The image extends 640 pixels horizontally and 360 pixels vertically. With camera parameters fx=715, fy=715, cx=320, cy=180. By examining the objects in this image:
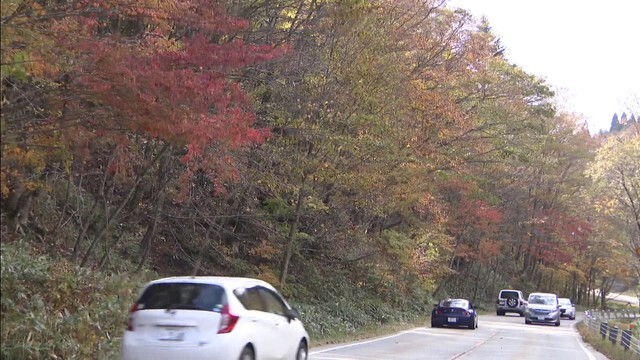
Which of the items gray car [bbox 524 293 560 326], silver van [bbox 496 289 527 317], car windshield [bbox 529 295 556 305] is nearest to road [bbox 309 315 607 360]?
gray car [bbox 524 293 560 326]

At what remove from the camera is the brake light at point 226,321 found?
8984mm

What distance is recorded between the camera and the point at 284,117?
1888 cm

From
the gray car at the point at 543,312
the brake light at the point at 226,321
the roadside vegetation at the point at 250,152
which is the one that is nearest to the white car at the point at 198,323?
the brake light at the point at 226,321

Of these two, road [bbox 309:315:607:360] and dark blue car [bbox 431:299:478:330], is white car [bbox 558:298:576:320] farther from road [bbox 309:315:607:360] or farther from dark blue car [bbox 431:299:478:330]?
road [bbox 309:315:607:360]

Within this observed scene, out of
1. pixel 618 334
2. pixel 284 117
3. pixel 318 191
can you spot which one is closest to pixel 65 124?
pixel 284 117

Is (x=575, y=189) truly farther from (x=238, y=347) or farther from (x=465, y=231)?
(x=238, y=347)

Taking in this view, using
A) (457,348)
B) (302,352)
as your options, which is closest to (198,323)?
(302,352)

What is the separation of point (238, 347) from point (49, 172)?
295 inches

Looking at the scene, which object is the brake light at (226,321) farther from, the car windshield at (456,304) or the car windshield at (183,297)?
the car windshield at (456,304)

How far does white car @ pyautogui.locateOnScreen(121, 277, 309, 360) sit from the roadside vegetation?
2064mm

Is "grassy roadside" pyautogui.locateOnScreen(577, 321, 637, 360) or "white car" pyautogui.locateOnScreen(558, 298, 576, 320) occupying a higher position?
"white car" pyautogui.locateOnScreen(558, 298, 576, 320)

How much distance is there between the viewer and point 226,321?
903cm

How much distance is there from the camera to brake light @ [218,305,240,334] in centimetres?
898

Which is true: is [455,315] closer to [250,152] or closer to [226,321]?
[250,152]
